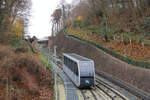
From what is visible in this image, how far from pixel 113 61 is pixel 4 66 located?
15.9 m

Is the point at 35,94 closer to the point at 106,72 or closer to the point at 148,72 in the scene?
the point at 148,72

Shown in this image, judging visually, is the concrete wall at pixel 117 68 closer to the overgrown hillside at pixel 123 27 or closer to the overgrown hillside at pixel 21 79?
→ the overgrown hillside at pixel 123 27

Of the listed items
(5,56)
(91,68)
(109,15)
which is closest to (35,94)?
(5,56)

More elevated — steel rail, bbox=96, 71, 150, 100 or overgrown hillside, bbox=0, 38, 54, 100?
overgrown hillside, bbox=0, 38, 54, 100

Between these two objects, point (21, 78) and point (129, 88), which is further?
point (129, 88)

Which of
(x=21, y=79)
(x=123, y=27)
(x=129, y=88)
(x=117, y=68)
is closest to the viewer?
(x=21, y=79)

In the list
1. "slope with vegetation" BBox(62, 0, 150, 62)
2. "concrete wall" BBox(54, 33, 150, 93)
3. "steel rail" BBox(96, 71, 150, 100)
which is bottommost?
"steel rail" BBox(96, 71, 150, 100)

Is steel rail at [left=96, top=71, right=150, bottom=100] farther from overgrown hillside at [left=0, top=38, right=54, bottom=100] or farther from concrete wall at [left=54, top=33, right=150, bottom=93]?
overgrown hillside at [left=0, top=38, right=54, bottom=100]

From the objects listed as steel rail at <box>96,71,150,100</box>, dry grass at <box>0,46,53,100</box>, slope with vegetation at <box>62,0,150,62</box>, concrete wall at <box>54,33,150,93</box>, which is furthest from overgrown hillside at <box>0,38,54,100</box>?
slope with vegetation at <box>62,0,150,62</box>

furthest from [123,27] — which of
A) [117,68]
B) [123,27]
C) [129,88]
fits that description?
[129,88]

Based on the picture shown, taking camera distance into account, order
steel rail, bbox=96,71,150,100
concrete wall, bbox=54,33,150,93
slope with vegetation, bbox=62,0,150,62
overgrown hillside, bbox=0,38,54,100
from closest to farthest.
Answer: overgrown hillside, bbox=0,38,54,100, steel rail, bbox=96,71,150,100, concrete wall, bbox=54,33,150,93, slope with vegetation, bbox=62,0,150,62

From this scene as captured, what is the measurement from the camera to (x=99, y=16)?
4866 centimetres

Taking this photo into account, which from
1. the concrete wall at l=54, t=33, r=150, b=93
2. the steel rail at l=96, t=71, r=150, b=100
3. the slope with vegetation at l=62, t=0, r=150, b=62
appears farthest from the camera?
the slope with vegetation at l=62, t=0, r=150, b=62

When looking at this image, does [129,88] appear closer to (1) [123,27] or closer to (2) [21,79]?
(2) [21,79]
